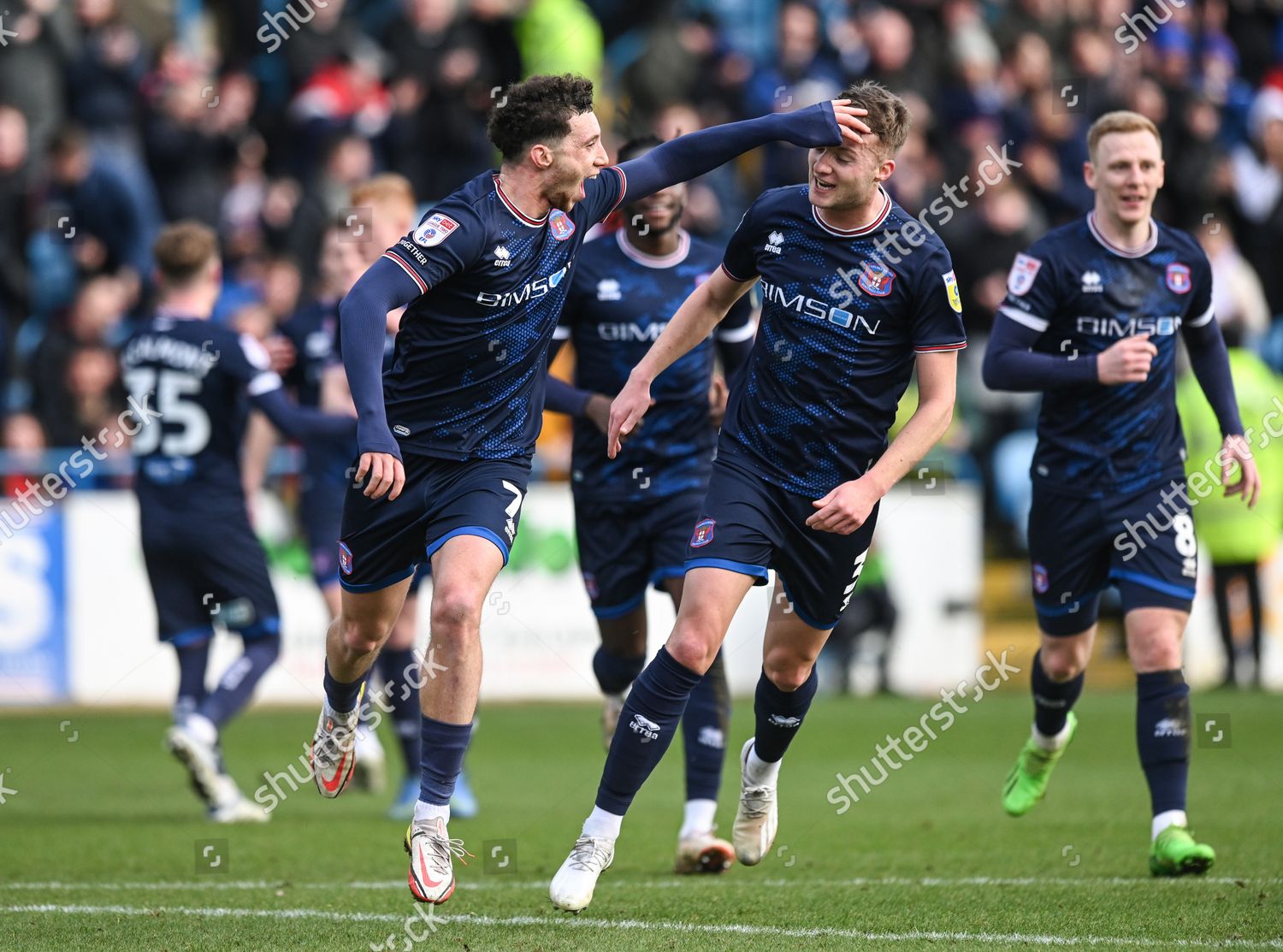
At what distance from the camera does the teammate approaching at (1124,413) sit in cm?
700

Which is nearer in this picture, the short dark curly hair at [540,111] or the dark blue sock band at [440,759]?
the dark blue sock band at [440,759]

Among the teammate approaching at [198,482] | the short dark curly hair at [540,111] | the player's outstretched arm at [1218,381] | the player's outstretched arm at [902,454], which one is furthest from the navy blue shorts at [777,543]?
the teammate approaching at [198,482]

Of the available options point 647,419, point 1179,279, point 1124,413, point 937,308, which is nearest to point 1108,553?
point 1124,413

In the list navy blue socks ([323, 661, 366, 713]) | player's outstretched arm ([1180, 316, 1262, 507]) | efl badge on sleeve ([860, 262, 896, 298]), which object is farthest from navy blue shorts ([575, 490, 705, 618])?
player's outstretched arm ([1180, 316, 1262, 507])

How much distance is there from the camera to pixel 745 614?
44.4 ft

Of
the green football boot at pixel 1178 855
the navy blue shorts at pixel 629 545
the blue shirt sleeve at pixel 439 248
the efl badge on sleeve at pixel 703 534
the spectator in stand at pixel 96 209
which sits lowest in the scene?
the spectator in stand at pixel 96 209

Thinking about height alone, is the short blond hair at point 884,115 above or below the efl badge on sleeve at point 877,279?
above

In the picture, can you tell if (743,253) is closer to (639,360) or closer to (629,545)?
(639,360)

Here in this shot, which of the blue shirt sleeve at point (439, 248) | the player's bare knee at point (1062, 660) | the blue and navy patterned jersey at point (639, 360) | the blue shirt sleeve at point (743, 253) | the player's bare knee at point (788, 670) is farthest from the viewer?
the blue and navy patterned jersey at point (639, 360)

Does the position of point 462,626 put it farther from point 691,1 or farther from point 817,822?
point 691,1

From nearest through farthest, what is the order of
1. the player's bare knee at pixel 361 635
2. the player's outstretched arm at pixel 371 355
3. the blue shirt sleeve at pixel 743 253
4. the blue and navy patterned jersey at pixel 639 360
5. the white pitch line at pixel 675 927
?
the white pitch line at pixel 675 927 → the player's outstretched arm at pixel 371 355 → the blue shirt sleeve at pixel 743 253 → the player's bare knee at pixel 361 635 → the blue and navy patterned jersey at pixel 639 360

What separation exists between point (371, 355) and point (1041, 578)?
3.20 m

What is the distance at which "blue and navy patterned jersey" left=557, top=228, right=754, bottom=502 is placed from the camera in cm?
771

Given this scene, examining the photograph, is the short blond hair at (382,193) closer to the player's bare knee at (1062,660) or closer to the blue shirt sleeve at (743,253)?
the blue shirt sleeve at (743,253)
